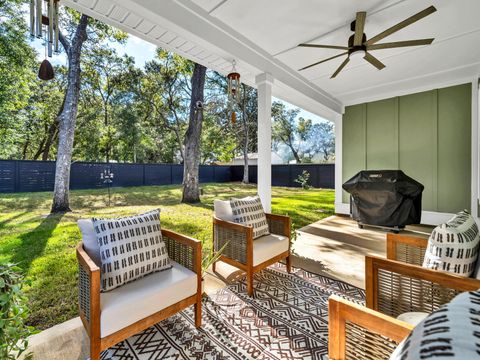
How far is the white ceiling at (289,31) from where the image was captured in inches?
91.8

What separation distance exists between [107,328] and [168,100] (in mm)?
5252

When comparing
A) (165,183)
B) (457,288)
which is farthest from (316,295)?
(165,183)

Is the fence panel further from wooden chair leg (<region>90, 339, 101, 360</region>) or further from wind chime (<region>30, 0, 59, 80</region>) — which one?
wooden chair leg (<region>90, 339, 101, 360</region>)

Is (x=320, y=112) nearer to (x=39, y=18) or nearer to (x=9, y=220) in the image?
(x=39, y=18)

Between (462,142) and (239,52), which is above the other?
(239,52)

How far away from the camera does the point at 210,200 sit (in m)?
5.54

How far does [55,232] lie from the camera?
288cm

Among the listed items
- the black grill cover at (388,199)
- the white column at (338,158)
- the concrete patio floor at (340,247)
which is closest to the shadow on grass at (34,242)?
the concrete patio floor at (340,247)

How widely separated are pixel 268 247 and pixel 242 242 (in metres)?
0.29

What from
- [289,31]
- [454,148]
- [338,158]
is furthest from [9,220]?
[454,148]

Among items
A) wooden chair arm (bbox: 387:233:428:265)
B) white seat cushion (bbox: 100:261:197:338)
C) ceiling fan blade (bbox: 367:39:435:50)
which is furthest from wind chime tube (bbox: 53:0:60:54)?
ceiling fan blade (bbox: 367:39:435:50)

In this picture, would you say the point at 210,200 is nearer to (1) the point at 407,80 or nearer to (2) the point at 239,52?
(2) the point at 239,52

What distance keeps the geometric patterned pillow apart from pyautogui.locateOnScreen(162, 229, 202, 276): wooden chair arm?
1.41m

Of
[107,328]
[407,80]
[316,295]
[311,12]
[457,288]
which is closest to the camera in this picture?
[457,288]
